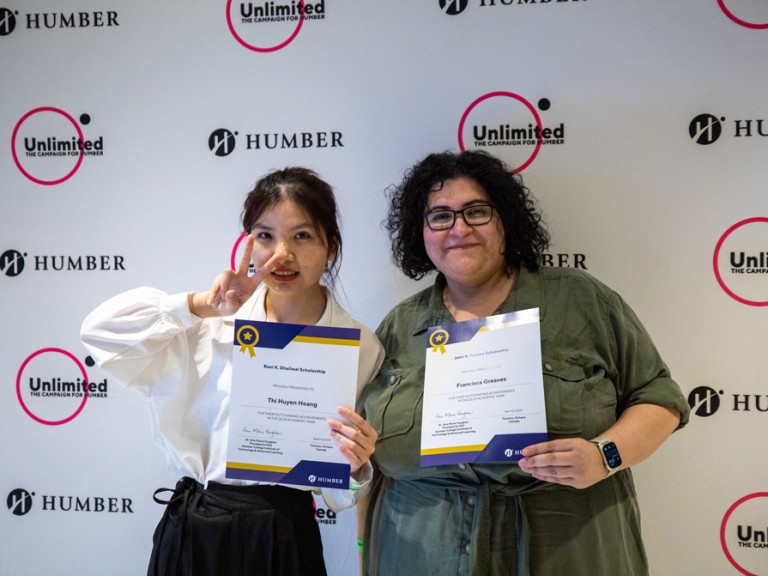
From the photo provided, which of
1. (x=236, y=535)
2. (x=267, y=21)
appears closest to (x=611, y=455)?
(x=236, y=535)

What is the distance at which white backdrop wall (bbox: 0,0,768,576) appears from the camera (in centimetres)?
217

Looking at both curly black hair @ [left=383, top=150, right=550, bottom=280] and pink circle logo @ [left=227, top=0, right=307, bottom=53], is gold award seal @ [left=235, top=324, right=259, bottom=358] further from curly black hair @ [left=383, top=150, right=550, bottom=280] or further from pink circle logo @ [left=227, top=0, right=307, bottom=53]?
pink circle logo @ [left=227, top=0, right=307, bottom=53]

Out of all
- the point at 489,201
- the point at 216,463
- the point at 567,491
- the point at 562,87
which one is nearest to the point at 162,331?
the point at 216,463

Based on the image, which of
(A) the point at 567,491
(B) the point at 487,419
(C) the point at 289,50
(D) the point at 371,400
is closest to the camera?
(B) the point at 487,419

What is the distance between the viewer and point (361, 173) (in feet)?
7.71

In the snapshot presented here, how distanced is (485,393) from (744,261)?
3.64 feet

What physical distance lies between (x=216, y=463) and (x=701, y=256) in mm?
1620

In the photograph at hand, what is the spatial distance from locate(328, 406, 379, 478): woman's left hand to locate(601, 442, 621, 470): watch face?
0.57 m

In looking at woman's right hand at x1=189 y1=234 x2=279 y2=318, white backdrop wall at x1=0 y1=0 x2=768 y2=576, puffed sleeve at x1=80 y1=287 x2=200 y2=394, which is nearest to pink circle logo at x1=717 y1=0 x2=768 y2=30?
white backdrop wall at x1=0 y1=0 x2=768 y2=576

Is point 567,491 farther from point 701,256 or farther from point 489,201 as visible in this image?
point 701,256

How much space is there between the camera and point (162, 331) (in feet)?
5.59

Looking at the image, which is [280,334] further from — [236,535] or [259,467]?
[236,535]

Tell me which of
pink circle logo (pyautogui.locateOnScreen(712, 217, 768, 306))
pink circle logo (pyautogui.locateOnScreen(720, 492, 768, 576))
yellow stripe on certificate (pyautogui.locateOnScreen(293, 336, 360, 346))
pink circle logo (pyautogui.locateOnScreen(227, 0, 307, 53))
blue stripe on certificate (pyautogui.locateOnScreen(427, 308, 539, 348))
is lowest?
pink circle logo (pyautogui.locateOnScreen(720, 492, 768, 576))

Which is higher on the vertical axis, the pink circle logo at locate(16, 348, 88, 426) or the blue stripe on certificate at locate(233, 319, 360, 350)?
the blue stripe on certificate at locate(233, 319, 360, 350)
